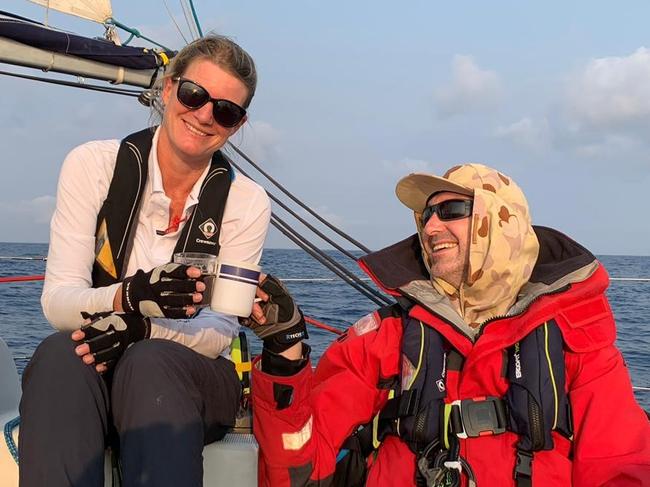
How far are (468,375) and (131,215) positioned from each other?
3.95 feet

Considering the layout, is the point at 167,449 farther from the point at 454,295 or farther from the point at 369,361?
the point at 454,295

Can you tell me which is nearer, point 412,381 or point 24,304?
point 412,381

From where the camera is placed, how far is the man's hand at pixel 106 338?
1753mm

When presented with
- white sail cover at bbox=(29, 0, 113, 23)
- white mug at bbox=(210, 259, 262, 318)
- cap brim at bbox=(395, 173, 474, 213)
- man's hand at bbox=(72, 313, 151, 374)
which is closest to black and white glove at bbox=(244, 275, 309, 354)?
white mug at bbox=(210, 259, 262, 318)

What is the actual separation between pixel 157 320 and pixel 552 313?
1219 mm

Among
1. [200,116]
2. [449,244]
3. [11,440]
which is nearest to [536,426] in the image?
[449,244]

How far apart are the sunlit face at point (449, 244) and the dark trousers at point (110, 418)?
0.95m

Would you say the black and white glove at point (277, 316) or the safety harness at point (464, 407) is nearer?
the black and white glove at point (277, 316)

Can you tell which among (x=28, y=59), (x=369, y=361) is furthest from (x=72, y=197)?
(x=28, y=59)

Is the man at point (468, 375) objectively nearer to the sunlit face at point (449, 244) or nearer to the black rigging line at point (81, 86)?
the sunlit face at point (449, 244)

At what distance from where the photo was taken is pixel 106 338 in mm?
1800

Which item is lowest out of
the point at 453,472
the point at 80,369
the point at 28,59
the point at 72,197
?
the point at 453,472

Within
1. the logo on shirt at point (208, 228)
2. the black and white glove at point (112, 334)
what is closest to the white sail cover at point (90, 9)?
the logo on shirt at point (208, 228)

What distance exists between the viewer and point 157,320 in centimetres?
207
